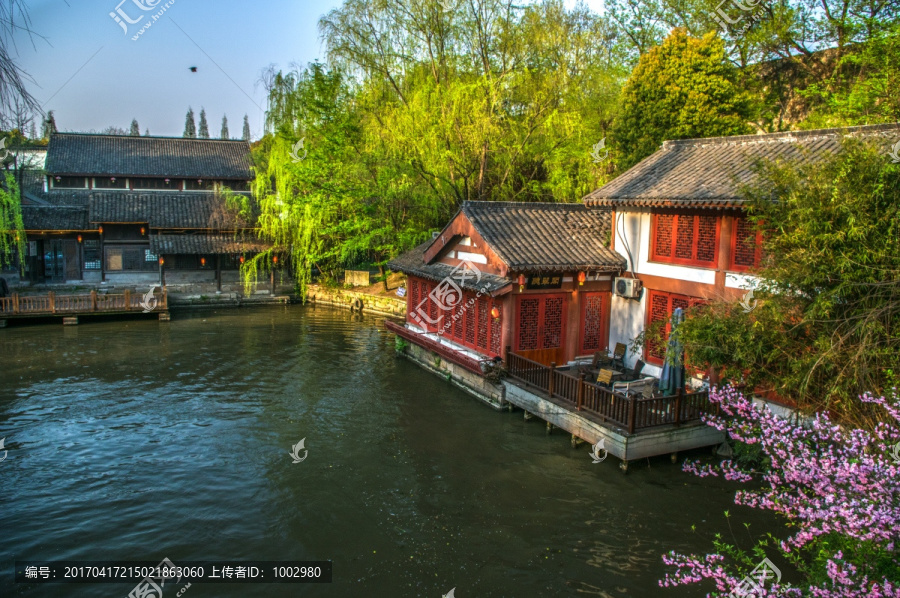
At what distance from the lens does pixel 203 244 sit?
28734 mm

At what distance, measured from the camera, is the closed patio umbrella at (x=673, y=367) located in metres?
11.1

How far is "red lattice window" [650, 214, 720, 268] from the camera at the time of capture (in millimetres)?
12199

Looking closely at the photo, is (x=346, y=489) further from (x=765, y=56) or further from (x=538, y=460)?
(x=765, y=56)

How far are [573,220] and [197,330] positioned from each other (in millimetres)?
15070

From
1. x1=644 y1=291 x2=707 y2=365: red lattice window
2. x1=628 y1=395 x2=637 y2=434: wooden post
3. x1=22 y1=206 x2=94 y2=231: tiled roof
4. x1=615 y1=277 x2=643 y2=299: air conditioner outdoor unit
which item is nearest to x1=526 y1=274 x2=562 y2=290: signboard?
x1=615 y1=277 x2=643 y2=299: air conditioner outdoor unit

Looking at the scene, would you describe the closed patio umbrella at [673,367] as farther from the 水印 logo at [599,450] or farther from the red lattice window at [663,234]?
the red lattice window at [663,234]

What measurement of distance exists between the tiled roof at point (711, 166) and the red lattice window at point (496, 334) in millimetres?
3475

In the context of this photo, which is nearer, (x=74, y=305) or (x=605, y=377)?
(x=605, y=377)

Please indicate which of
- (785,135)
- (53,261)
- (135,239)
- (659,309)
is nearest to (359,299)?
(135,239)

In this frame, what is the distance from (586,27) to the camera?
24.6 m

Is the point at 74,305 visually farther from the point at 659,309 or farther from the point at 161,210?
the point at 659,309

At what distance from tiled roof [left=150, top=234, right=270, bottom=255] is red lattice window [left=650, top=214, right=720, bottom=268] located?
67.7ft

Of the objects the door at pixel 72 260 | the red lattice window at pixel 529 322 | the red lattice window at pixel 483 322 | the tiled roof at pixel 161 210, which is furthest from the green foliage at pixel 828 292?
the door at pixel 72 260

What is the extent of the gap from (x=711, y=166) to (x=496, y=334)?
6009 mm
